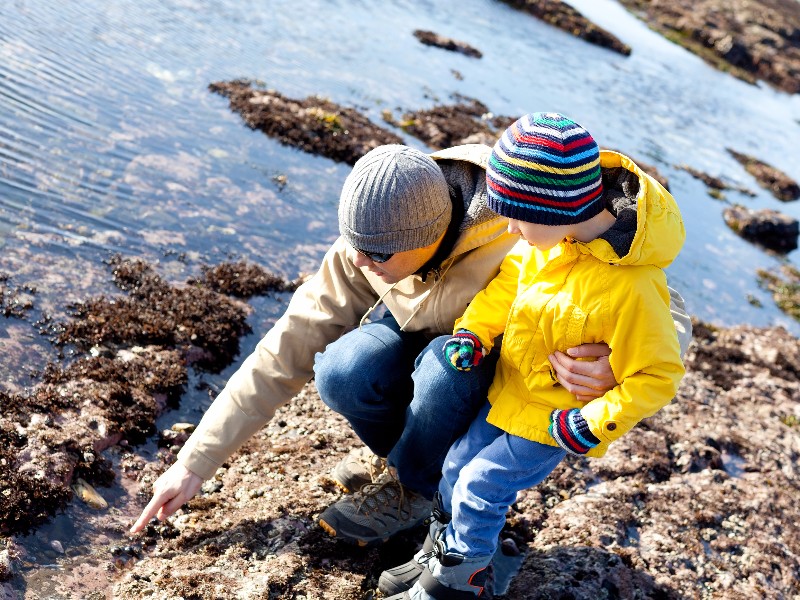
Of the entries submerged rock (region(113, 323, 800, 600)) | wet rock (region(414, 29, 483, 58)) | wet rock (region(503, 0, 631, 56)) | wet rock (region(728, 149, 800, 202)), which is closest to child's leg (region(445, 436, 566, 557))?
submerged rock (region(113, 323, 800, 600))

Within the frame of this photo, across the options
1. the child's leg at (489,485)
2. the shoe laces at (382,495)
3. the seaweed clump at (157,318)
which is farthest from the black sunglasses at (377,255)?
the seaweed clump at (157,318)

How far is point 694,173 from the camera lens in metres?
15.9

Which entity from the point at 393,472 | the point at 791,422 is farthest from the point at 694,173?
the point at 393,472

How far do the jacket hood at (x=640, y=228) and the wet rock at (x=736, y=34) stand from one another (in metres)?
34.8

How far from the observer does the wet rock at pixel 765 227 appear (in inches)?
540

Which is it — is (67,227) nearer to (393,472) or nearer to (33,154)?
(33,154)

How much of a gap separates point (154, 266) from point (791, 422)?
19.2 feet

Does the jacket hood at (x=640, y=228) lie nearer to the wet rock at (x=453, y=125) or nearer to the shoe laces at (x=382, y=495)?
the shoe laces at (x=382, y=495)

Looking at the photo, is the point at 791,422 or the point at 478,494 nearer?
the point at 478,494

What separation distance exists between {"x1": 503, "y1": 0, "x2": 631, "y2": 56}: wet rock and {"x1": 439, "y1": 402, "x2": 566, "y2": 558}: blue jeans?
27.5 metres

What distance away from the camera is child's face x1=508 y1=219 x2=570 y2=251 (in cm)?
283

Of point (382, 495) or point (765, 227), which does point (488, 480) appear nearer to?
point (382, 495)

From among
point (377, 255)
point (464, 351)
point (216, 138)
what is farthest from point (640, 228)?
point (216, 138)

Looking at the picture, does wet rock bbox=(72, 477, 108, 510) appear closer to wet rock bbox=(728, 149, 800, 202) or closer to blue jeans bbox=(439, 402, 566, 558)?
blue jeans bbox=(439, 402, 566, 558)
